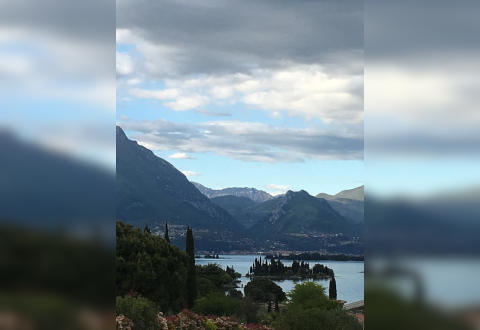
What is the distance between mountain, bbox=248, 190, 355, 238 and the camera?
71.3m

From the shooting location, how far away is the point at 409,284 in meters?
1.96

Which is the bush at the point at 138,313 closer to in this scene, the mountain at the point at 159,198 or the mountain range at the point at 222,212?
the mountain range at the point at 222,212

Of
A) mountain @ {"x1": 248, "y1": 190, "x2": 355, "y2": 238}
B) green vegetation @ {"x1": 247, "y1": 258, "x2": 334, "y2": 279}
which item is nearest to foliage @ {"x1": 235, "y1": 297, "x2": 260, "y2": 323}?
green vegetation @ {"x1": 247, "y1": 258, "x2": 334, "y2": 279}

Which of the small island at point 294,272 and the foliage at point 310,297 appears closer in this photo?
the foliage at point 310,297

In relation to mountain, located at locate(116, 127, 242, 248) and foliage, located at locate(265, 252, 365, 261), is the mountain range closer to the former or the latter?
mountain, located at locate(116, 127, 242, 248)

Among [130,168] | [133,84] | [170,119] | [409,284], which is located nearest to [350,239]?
[170,119]

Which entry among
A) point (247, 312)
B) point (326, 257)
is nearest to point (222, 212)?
point (326, 257)

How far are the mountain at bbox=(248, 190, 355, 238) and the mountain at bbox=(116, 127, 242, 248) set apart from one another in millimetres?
5203

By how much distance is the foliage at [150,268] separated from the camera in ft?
57.7

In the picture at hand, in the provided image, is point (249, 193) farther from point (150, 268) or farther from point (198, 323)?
point (198, 323)

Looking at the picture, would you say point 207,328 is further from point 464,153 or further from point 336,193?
point 336,193

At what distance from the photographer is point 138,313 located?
10672mm

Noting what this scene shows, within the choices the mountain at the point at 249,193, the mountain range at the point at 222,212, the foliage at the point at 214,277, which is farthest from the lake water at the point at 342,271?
the mountain at the point at 249,193

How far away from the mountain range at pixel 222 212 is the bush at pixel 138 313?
181 ft
